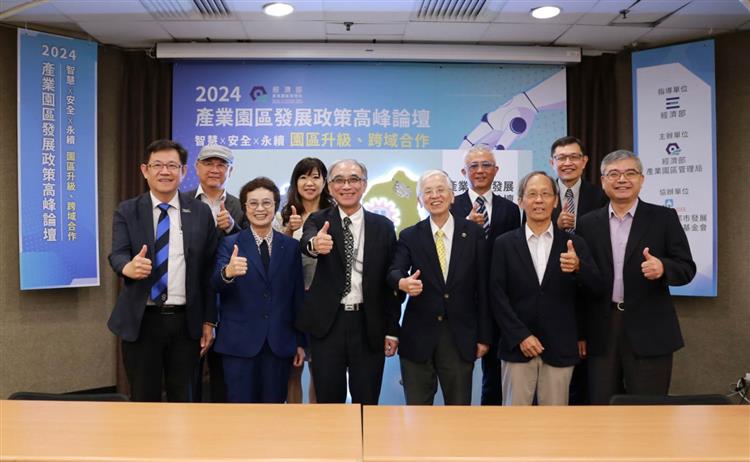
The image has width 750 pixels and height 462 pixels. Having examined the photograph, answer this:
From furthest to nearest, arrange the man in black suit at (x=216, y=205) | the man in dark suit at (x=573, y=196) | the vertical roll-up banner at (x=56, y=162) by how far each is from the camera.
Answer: the vertical roll-up banner at (x=56, y=162) < the man in dark suit at (x=573, y=196) < the man in black suit at (x=216, y=205)

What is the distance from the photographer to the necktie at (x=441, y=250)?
295 cm

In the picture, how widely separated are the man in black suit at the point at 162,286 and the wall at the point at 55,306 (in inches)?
82.5

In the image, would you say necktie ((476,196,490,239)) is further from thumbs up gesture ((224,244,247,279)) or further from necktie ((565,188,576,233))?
thumbs up gesture ((224,244,247,279))

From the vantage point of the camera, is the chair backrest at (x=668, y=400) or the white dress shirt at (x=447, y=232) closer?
the chair backrest at (x=668, y=400)

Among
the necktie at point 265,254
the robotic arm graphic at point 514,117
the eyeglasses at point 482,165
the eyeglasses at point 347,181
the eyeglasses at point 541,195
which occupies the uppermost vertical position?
the robotic arm graphic at point 514,117

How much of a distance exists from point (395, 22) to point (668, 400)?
11.3 ft

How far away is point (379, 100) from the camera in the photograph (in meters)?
5.03

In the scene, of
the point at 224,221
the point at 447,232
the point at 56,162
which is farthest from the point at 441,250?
the point at 56,162

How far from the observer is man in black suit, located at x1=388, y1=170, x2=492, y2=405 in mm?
2902

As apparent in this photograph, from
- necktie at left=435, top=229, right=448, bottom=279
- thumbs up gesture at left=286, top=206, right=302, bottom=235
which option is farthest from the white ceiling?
necktie at left=435, top=229, right=448, bottom=279

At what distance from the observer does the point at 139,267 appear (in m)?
2.68

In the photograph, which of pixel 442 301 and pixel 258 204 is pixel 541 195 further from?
pixel 258 204

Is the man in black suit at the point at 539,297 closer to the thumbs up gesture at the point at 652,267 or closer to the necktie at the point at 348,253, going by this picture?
the thumbs up gesture at the point at 652,267

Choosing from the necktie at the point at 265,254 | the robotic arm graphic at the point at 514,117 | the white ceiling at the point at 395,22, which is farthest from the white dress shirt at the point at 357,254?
the robotic arm graphic at the point at 514,117
